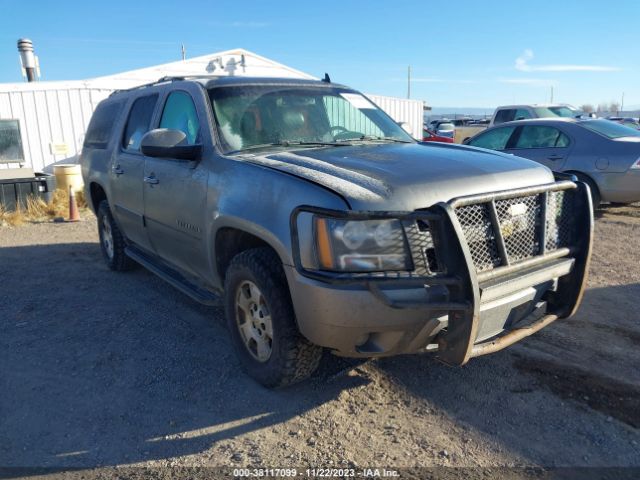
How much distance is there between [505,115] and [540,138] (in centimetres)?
782

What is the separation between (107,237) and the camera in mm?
6371

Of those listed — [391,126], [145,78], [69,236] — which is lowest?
[69,236]

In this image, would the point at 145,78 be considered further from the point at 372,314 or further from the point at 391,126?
the point at 372,314

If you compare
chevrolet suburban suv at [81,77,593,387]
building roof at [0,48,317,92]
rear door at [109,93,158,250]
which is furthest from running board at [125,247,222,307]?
building roof at [0,48,317,92]

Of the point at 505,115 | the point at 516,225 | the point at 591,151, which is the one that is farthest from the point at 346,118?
the point at 505,115

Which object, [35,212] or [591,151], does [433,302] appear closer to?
[591,151]

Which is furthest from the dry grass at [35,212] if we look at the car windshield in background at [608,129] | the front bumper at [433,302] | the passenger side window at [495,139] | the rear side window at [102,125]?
the car windshield in background at [608,129]

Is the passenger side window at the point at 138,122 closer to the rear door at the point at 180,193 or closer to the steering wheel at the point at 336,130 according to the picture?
the rear door at the point at 180,193

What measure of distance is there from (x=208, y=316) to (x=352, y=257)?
2.38m

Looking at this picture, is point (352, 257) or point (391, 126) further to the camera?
point (391, 126)

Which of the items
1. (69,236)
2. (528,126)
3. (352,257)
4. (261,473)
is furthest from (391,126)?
(69,236)

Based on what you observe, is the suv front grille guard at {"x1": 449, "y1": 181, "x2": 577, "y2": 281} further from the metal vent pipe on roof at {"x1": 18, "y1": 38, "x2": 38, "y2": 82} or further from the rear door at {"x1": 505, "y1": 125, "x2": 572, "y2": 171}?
the metal vent pipe on roof at {"x1": 18, "y1": 38, "x2": 38, "y2": 82}

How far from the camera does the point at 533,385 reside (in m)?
3.41

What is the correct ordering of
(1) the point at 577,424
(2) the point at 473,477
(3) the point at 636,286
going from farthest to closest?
1. (3) the point at 636,286
2. (1) the point at 577,424
3. (2) the point at 473,477
